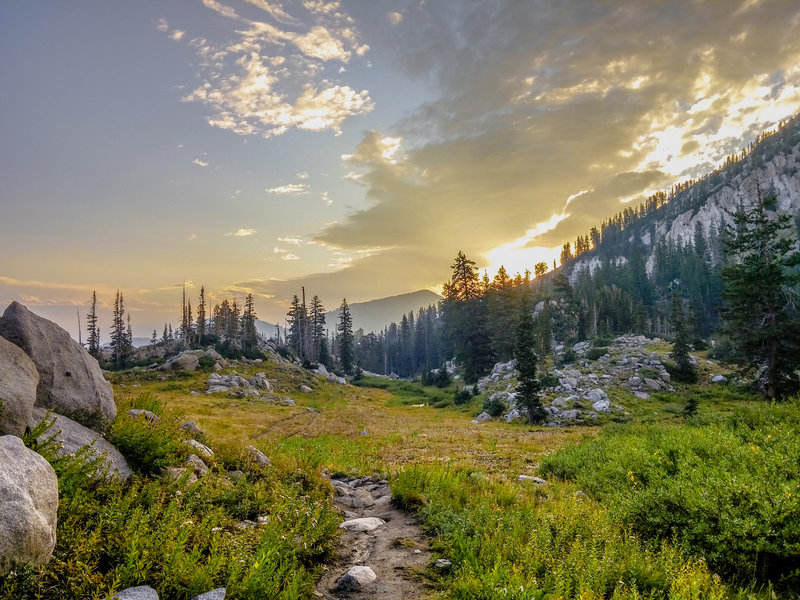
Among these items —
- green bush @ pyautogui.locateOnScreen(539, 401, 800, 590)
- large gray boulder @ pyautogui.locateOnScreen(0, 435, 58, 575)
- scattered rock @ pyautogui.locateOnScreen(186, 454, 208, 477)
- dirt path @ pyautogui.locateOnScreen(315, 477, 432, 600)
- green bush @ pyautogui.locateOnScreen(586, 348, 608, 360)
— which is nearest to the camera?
large gray boulder @ pyautogui.locateOnScreen(0, 435, 58, 575)

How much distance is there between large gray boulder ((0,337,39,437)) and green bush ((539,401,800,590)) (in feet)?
36.4

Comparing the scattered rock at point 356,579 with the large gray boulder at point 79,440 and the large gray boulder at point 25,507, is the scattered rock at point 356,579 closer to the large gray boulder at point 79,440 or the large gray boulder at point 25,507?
the large gray boulder at point 25,507

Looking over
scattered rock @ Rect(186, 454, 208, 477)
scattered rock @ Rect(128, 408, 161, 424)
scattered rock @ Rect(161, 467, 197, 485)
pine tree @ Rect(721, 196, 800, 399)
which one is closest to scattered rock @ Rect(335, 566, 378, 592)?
scattered rock @ Rect(161, 467, 197, 485)

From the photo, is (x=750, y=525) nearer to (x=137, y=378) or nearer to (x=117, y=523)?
(x=117, y=523)

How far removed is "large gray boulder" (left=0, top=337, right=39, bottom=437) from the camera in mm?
6648

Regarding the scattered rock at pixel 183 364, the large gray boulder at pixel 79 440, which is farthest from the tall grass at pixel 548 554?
the scattered rock at pixel 183 364

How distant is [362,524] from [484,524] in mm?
2871

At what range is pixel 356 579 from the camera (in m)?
6.36

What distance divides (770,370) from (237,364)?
67.6 metres

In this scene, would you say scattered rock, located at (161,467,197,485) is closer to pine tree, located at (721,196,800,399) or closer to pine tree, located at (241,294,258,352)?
pine tree, located at (721,196,800,399)

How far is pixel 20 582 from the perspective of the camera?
434cm

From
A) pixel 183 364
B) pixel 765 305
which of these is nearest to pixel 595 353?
pixel 765 305

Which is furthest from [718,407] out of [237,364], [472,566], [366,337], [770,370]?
[366,337]

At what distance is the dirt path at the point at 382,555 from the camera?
618 cm
